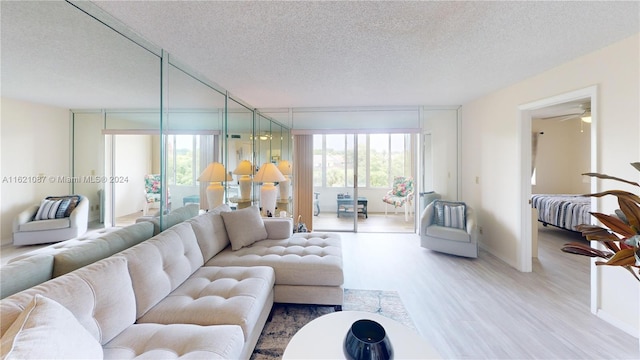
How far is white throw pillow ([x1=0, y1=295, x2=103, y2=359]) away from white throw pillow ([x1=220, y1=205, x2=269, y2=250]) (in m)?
1.57

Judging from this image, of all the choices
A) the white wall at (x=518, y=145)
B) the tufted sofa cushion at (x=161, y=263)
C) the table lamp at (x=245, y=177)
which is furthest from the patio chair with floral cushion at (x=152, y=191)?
the white wall at (x=518, y=145)

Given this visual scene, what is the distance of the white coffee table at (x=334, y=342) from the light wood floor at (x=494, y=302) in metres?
0.75

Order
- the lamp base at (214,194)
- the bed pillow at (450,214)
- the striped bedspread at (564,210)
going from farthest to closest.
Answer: the striped bedspread at (564,210) < the bed pillow at (450,214) < the lamp base at (214,194)

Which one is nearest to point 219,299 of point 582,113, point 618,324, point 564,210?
point 618,324

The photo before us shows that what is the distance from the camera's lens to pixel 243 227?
2.62 meters

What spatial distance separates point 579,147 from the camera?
544cm

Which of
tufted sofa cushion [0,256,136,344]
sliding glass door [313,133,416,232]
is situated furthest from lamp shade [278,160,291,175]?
tufted sofa cushion [0,256,136,344]

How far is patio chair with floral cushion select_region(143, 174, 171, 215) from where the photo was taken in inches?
80.5

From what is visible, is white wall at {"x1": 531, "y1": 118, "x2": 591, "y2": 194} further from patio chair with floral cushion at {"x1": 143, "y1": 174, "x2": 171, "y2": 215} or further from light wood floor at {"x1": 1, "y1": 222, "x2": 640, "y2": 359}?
patio chair with floral cushion at {"x1": 143, "y1": 174, "x2": 171, "y2": 215}

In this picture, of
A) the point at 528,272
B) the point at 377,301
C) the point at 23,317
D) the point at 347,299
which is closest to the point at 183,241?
the point at 23,317

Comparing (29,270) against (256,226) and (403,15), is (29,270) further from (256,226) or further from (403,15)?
(403,15)

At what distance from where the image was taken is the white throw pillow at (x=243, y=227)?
256 cm

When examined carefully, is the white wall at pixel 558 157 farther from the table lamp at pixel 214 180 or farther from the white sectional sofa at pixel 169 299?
the table lamp at pixel 214 180

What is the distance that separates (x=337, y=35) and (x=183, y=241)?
2112 mm
